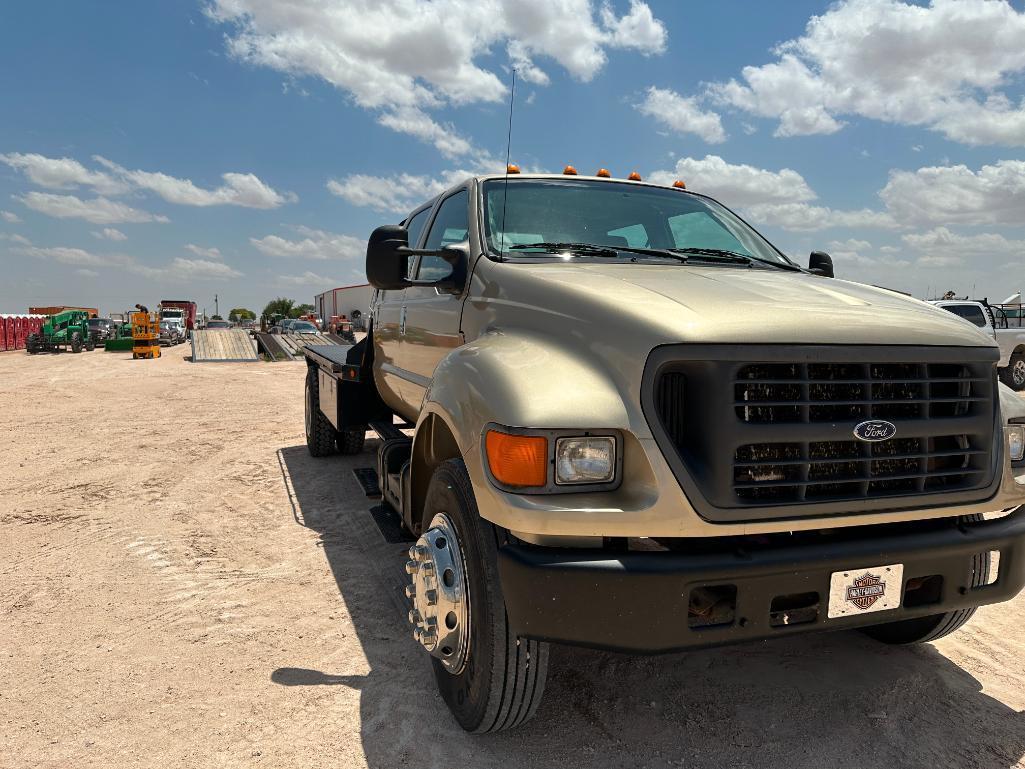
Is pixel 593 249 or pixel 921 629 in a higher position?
pixel 593 249

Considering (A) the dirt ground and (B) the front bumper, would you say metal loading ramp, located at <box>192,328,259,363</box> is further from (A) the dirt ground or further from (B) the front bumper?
(B) the front bumper

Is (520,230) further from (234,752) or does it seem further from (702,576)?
(234,752)

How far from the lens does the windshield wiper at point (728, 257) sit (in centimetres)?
344

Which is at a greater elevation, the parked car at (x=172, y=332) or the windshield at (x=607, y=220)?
the windshield at (x=607, y=220)

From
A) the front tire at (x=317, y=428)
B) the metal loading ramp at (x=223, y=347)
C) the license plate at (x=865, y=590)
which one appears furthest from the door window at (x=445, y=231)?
the metal loading ramp at (x=223, y=347)

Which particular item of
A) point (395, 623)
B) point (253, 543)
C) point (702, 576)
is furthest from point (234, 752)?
point (253, 543)

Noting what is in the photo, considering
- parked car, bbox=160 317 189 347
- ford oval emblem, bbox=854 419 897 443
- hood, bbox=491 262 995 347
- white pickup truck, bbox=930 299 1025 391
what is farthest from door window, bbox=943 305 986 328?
parked car, bbox=160 317 189 347

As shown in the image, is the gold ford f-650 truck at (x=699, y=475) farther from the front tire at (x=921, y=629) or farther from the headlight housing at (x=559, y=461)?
the front tire at (x=921, y=629)

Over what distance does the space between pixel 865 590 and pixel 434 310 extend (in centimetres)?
237

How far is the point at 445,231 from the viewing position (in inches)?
161

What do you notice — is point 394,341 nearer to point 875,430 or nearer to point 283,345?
point 875,430

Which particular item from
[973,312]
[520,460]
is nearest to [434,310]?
[520,460]

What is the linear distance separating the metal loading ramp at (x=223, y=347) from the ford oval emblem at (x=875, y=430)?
78.3 ft

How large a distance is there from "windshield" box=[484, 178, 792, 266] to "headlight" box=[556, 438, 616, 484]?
1308 millimetres
